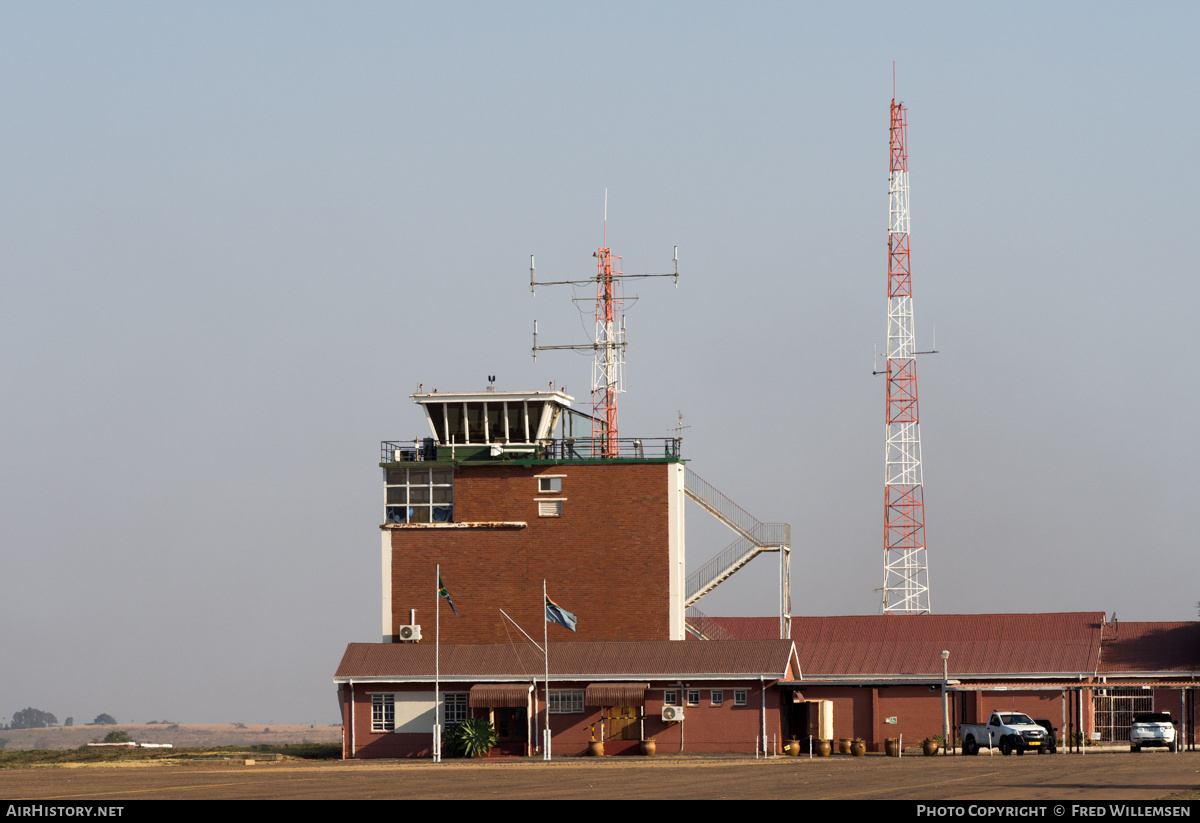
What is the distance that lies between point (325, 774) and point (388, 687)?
56.0 feet

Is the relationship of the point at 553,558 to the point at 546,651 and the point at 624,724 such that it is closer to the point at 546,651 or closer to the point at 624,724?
the point at 546,651

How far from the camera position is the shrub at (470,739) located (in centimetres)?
6106

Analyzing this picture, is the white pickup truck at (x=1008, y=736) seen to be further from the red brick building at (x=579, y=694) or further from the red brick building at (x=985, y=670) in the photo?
the red brick building at (x=579, y=694)

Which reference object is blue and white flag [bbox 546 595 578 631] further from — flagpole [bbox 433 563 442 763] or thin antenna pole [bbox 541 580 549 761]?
flagpole [bbox 433 563 442 763]

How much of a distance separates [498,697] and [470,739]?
6.42 ft

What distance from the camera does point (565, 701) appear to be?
62812 millimetres

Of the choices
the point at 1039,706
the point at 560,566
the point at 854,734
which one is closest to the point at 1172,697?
the point at 1039,706

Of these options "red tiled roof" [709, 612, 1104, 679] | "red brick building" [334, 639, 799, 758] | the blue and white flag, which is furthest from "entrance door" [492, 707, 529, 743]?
"red tiled roof" [709, 612, 1104, 679]

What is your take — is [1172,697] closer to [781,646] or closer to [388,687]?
[781,646]

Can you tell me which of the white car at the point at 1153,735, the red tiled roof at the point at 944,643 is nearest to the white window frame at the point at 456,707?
the red tiled roof at the point at 944,643

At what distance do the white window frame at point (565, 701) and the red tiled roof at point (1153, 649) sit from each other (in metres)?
24.3

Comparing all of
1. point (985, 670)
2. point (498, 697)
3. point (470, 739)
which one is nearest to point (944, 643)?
point (985, 670)

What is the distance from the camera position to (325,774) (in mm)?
46469

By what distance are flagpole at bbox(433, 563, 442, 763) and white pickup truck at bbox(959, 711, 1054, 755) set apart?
1892 cm
